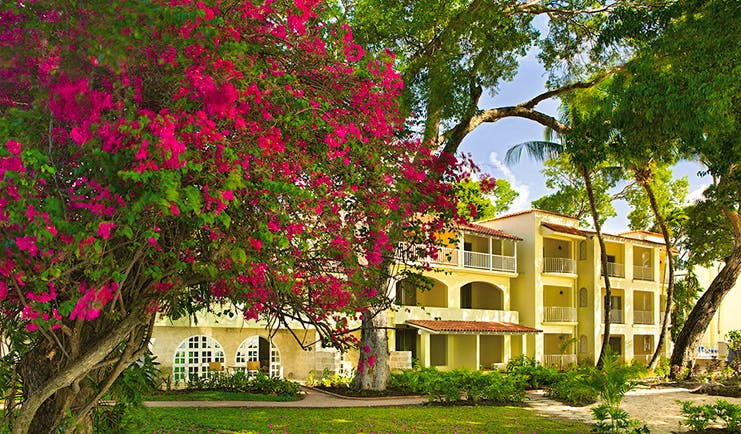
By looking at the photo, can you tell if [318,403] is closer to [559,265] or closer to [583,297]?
[559,265]

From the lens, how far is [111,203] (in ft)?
15.4

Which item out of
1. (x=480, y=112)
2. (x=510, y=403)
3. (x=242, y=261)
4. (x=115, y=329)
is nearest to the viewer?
(x=242, y=261)

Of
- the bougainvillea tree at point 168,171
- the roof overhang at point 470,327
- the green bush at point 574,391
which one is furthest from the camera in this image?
the roof overhang at point 470,327

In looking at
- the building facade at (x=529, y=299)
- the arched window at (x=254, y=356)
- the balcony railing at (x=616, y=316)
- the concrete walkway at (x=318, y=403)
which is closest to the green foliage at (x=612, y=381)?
the concrete walkway at (x=318, y=403)

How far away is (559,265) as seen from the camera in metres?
36.8

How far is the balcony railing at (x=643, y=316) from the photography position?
4025 cm

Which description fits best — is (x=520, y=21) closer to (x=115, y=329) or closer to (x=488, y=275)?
(x=115, y=329)

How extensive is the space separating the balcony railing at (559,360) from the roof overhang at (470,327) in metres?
1.99

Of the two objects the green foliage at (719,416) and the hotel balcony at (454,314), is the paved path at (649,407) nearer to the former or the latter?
the green foliage at (719,416)

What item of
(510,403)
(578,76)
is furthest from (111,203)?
(578,76)

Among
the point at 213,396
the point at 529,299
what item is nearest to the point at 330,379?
the point at 213,396

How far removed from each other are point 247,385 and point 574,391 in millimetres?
8170

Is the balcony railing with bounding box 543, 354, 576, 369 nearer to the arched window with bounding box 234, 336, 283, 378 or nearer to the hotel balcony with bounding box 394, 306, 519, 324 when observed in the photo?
the hotel balcony with bounding box 394, 306, 519, 324

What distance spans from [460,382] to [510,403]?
129cm
